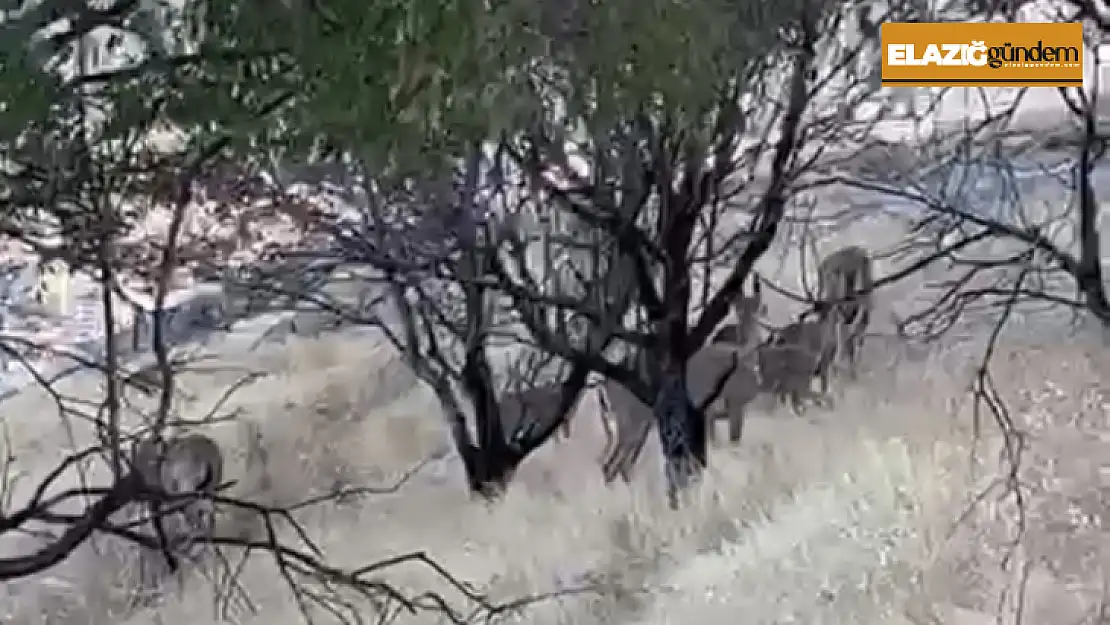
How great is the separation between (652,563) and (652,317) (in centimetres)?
45

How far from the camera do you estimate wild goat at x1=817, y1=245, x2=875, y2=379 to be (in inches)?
82.0

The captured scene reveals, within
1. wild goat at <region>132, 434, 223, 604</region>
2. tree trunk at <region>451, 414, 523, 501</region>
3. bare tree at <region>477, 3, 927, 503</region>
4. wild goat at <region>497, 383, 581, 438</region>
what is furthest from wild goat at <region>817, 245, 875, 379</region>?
wild goat at <region>132, 434, 223, 604</region>

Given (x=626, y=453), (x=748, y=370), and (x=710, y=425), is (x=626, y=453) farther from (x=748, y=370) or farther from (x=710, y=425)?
(x=748, y=370)

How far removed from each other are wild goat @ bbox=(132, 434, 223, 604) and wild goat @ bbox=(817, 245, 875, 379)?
0.96 meters

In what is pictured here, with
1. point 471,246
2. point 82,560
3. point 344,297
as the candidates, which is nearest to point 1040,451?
point 471,246

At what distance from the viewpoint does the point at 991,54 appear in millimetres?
1550

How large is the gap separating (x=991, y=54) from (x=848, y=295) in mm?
557

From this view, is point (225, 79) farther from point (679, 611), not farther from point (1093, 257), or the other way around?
point (1093, 257)

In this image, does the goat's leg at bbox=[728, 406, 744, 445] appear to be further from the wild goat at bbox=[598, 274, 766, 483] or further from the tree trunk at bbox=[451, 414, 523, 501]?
the tree trunk at bbox=[451, 414, 523, 501]

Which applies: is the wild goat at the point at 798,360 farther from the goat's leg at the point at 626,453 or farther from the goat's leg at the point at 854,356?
the goat's leg at the point at 626,453

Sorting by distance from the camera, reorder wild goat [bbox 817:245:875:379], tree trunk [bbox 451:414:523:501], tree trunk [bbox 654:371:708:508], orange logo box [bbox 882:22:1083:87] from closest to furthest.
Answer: orange logo box [bbox 882:22:1083:87] → wild goat [bbox 817:245:875:379] → tree trunk [bbox 654:371:708:508] → tree trunk [bbox 451:414:523:501]

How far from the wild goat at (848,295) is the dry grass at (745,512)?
0.14 ft

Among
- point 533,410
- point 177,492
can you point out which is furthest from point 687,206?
point 177,492

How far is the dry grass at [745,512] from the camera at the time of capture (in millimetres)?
1651
